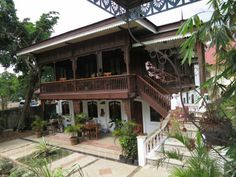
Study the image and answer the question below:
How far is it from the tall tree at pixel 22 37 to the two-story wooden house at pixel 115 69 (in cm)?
143

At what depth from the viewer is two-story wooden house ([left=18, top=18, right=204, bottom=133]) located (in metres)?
9.75

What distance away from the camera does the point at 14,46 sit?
15617 mm

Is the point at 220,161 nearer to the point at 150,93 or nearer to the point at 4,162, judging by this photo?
the point at 150,93

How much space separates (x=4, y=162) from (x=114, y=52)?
8042 mm

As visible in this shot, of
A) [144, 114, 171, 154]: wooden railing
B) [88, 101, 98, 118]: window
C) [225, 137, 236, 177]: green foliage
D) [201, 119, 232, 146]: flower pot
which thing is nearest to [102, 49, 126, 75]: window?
[88, 101, 98, 118]: window

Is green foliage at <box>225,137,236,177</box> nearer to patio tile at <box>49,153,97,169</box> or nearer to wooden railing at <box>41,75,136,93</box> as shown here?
patio tile at <box>49,153,97,169</box>

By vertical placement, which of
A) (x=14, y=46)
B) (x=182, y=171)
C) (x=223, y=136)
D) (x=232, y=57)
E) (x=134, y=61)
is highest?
(x=14, y=46)

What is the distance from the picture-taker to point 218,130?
8.06 ft

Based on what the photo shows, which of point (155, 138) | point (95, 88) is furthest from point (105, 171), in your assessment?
point (95, 88)

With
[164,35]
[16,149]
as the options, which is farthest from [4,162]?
[164,35]

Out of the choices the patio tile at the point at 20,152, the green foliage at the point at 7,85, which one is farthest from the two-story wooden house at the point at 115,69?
the green foliage at the point at 7,85

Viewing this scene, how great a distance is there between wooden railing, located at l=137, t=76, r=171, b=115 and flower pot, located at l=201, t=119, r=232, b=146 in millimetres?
6641

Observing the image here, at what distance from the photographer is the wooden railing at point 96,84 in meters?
10.2

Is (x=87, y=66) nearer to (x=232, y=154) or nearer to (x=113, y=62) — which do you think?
(x=113, y=62)
